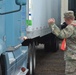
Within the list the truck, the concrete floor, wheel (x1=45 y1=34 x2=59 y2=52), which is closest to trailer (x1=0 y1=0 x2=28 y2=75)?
the truck

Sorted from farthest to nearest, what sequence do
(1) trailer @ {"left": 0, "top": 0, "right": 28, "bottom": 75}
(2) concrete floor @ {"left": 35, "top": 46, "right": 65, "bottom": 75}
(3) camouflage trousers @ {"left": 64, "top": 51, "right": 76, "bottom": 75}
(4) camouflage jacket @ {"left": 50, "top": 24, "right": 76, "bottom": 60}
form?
1. (2) concrete floor @ {"left": 35, "top": 46, "right": 65, "bottom": 75}
2. (3) camouflage trousers @ {"left": 64, "top": 51, "right": 76, "bottom": 75}
3. (4) camouflage jacket @ {"left": 50, "top": 24, "right": 76, "bottom": 60}
4. (1) trailer @ {"left": 0, "top": 0, "right": 28, "bottom": 75}

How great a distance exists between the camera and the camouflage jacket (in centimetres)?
805

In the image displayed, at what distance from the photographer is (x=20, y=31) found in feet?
27.5

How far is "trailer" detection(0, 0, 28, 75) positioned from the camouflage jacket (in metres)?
0.84

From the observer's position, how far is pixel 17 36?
316 inches

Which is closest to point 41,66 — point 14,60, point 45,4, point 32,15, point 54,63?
point 54,63

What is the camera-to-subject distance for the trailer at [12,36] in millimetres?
6043

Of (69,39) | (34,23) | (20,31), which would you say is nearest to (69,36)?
(69,39)

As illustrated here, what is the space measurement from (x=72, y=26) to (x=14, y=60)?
173 centimetres

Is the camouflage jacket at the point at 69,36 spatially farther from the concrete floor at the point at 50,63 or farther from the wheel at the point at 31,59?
the concrete floor at the point at 50,63

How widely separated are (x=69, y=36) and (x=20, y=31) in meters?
1.15

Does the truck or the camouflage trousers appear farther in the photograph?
the camouflage trousers

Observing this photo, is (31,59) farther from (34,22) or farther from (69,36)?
(69,36)

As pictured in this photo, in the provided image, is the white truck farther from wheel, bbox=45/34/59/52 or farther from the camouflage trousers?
wheel, bbox=45/34/59/52
